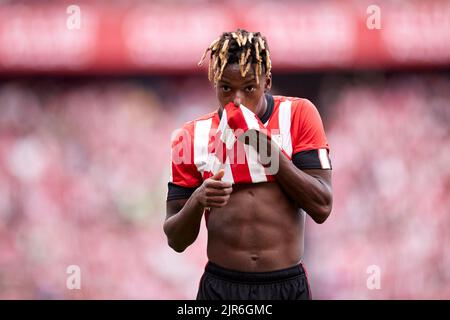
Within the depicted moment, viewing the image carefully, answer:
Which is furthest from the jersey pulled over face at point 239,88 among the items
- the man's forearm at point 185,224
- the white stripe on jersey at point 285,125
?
the man's forearm at point 185,224

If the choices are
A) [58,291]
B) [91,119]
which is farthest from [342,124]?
[58,291]

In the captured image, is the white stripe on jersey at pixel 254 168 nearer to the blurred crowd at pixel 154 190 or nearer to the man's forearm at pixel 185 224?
the man's forearm at pixel 185 224

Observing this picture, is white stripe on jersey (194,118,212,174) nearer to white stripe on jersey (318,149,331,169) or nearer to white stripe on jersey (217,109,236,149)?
white stripe on jersey (217,109,236,149)

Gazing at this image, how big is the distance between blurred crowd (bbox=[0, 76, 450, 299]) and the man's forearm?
3070 mm

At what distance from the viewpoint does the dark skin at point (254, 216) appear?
2.95m

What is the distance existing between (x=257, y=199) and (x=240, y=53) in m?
0.54

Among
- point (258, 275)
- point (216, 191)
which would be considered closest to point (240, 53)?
point (216, 191)

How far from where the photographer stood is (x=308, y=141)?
3.06 metres

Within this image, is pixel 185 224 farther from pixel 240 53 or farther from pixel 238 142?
pixel 240 53

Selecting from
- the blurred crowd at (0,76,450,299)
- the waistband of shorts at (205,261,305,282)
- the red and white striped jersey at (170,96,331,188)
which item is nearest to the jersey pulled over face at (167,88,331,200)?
the red and white striped jersey at (170,96,331,188)

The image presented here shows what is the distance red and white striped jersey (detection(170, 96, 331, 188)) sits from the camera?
2.95 metres

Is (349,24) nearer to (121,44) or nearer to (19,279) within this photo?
(121,44)

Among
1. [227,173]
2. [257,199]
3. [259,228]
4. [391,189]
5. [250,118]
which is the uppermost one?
[250,118]

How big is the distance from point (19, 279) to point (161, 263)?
3.64 ft
